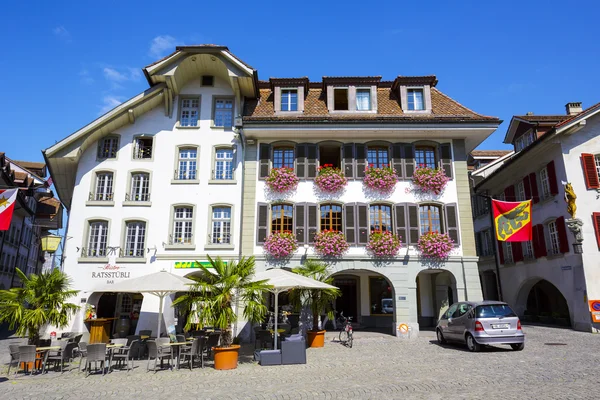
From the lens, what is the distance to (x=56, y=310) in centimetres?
1263

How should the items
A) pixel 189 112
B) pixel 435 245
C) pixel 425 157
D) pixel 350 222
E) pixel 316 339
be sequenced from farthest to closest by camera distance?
1. pixel 189 112
2. pixel 425 157
3. pixel 350 222
4. pixel 435 245
5. pixel 316 339

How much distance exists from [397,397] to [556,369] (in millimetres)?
5123

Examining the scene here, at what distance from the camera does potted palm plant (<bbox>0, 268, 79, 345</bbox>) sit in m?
12.2

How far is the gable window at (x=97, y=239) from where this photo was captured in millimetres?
19469

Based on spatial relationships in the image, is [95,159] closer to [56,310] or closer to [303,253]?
[56,310]

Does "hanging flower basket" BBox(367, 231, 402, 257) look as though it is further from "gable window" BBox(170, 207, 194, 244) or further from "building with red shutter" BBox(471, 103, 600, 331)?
"gable window" BBox(170, 207, 194, 244)

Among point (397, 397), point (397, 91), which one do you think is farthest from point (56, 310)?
point (397, 91)

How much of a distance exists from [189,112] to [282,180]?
20.5ft

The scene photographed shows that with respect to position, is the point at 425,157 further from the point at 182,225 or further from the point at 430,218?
the point at 182,225

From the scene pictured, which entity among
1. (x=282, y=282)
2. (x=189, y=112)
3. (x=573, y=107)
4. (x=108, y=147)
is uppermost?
(x=573, y=107)

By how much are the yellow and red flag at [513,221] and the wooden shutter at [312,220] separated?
7893mm

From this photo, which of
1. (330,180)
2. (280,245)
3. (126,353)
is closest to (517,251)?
(330,180)

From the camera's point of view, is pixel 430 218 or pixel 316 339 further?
pixel 430 218

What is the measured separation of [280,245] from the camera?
731 inches
